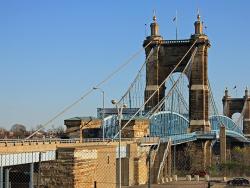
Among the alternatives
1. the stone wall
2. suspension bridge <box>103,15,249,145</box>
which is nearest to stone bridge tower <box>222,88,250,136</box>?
suspension bridge <box>103,15,249,145</box>

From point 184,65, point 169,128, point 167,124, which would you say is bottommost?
point 169,128

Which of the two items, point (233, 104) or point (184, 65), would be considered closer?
point (184, 65)

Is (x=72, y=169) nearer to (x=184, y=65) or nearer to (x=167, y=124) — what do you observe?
(x=167, y=124)

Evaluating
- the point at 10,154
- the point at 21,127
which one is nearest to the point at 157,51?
the point at 10,154

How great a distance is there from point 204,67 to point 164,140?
95.0ft

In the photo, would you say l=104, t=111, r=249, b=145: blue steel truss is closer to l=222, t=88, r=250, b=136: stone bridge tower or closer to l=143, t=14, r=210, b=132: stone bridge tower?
l=143, t=14, r=210, b=132: stone bridge tower

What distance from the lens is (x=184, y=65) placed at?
339 feet

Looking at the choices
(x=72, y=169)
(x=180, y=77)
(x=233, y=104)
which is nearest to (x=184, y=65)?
(x=180, y=77)

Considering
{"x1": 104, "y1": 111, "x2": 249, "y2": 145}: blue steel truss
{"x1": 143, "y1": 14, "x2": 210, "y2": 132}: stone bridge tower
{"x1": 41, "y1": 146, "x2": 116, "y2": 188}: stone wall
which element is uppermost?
{"x1": 143, "y1": 14, "x2": 210, "y2": 132}: stone bridge tower

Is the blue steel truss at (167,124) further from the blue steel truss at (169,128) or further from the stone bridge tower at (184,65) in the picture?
the stone bridge tower at (184,65)

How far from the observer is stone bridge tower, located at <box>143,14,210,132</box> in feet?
328

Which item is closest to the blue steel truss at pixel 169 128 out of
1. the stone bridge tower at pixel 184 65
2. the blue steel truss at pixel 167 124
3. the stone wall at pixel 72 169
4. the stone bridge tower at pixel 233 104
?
the blue steel truss at pixel 167 124

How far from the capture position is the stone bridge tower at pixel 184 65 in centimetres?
9988

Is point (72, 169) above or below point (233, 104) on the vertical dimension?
below
